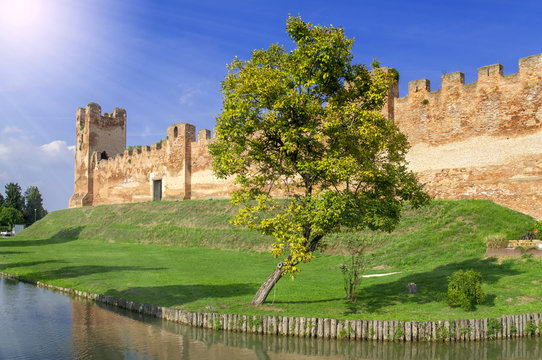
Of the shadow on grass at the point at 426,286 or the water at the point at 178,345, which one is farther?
the shadow on grass at the point at 426,286

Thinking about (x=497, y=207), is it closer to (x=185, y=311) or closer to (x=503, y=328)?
(x=503, y=328)

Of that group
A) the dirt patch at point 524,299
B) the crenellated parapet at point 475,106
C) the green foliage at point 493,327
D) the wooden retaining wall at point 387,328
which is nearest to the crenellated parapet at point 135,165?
the crenellated parapet at point 475,106

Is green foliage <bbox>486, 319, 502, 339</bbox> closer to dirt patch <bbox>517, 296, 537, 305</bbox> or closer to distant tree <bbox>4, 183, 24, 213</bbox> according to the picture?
dirt patch <bbox>517, 296, 537, 305</bbox>

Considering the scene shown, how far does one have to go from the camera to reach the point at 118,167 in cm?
5600

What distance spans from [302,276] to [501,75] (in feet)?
53.4

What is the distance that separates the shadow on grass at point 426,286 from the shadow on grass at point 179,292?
4070 mm

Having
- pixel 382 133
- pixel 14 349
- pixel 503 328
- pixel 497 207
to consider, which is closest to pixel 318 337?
pixel 503 328

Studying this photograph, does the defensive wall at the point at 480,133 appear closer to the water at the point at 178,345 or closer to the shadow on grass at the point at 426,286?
the shadow on grass at the point at 426,286

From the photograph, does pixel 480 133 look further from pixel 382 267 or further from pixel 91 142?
pixel 91 142

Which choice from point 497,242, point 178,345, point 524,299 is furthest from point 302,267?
point 178,345

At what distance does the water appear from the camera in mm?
10281

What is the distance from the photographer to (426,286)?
15.3 meters

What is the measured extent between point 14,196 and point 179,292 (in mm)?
75518

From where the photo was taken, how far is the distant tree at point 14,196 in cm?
7869
